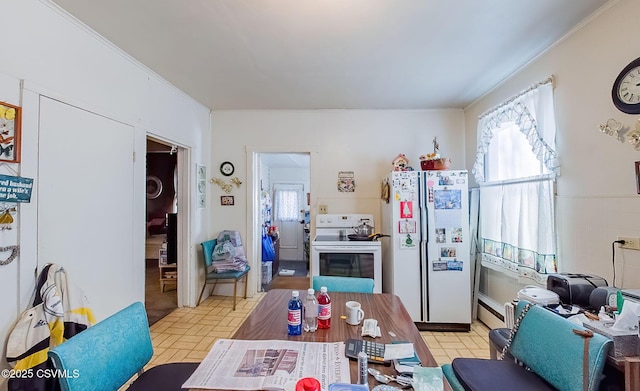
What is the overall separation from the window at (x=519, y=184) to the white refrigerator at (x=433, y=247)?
0.86 feet

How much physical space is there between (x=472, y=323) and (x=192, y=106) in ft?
13.4

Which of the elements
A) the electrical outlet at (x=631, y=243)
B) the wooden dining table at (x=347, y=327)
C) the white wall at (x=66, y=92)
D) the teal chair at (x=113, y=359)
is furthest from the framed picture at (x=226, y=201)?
the electrical outlet at (x=631, y=243)

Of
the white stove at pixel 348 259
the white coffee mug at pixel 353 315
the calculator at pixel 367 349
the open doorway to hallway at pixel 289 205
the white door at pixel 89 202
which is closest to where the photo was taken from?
the calculator at pixel 367 349

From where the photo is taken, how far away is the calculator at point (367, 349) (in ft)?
3.43

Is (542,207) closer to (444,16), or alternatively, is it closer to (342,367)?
(444,16)

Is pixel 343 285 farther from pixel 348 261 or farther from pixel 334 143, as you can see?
pixel 334 143

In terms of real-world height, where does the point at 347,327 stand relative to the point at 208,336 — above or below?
above

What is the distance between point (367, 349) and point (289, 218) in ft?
19.9

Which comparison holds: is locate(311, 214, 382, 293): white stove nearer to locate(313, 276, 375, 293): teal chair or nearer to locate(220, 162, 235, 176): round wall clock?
locate(313, 276, 375, 293): teal chair

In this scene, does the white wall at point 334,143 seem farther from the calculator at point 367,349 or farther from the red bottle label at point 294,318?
the calculator at point 367,349

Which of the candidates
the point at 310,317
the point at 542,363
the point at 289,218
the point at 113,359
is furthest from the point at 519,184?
the point at 289,218

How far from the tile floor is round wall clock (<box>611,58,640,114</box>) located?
2.07 metres

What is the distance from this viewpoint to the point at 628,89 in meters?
1.63

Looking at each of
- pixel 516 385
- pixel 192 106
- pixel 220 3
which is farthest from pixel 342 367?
pixel 192 106
